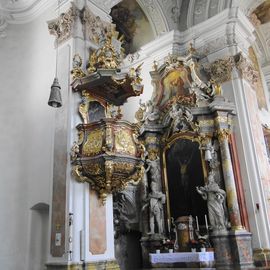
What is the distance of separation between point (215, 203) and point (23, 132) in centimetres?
418

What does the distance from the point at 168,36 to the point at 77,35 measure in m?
4.28

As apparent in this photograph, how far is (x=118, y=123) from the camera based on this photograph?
477 centimetres

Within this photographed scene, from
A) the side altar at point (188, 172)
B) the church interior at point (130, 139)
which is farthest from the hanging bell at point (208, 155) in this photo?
the church interior at point (130, 139)

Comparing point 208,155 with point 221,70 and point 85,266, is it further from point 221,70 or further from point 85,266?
point 85,266

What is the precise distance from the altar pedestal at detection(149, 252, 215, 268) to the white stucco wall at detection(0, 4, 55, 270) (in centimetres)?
271

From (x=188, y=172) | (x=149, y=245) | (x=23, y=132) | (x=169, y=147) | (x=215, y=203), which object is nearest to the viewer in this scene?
(x=23, y=132)

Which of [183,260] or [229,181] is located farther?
[229,181]

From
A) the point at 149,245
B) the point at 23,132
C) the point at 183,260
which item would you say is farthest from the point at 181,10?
the point at 183,260

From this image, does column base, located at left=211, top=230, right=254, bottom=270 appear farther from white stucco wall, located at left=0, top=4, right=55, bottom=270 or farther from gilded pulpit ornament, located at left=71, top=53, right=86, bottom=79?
gilded pulpit ornament, located at left=71, top=53, right=86, bottom=79

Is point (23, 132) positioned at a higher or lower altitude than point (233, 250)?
higher

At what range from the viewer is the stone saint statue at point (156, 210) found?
7.69 m

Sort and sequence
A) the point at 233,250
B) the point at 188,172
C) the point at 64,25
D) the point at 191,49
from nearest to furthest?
the point at 64,25 → the point at 233,250 → the point at 188,172 → the point at 191,49

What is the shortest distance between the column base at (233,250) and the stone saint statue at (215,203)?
202 mm

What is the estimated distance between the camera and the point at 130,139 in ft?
16.1
